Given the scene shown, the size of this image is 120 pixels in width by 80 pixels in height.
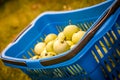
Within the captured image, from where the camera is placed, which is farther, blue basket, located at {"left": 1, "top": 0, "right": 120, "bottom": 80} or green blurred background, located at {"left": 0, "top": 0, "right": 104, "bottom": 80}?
green blurred background, located at {"left": 0, "top": 0, "right": 104, "bottom": 80}

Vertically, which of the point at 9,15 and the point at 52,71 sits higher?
the point at 9,15

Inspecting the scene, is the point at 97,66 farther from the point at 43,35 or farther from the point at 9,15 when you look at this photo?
the point at 9,15

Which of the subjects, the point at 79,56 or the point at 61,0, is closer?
the point at 79,56

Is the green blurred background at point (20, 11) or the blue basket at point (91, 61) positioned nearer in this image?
the blue basket at point (91, 61)

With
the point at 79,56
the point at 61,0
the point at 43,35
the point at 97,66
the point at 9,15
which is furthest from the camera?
the point at 9,15

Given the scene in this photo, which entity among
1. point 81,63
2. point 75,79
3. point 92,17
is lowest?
point 75,79

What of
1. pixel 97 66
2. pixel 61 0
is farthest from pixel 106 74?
pixel 61 0

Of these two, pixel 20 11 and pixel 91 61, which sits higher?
pixel 20 11

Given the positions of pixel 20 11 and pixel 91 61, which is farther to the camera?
pixel 20 11

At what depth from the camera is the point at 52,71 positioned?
1782mm

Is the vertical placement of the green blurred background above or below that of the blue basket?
above

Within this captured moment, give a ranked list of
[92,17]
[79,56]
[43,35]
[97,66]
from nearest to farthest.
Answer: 1. [79,56]
2. [97,66]
3. [92,17]
4. [43,35]

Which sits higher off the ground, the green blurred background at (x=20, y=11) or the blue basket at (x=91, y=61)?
the green blurred background at (x=20, y=11)

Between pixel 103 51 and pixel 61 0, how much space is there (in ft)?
7.77
